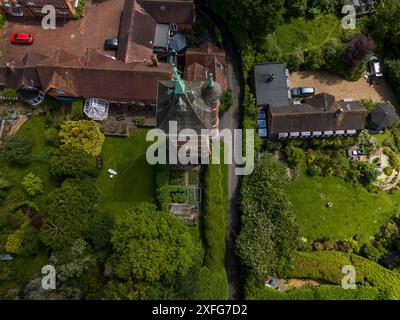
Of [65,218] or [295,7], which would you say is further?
[295,7]

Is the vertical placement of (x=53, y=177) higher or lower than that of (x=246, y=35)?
lower

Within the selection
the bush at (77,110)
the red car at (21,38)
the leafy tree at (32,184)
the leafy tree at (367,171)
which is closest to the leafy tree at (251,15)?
the leafy tree at (367,171)

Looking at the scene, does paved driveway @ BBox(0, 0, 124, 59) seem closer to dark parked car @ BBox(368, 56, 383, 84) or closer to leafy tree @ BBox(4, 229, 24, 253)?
leafy tree @ BBox(4, 229, 24, 253)

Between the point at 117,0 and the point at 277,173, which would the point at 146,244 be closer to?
the point at 277,173

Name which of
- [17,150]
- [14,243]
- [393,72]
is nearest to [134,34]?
[17,150]

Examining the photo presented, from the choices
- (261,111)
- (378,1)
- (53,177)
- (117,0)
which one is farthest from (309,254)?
(117,0)

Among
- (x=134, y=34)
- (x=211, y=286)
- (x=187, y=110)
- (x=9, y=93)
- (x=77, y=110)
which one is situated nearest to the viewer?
(x=187, y=110)

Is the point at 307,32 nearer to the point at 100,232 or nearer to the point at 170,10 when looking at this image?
the point at 170,10
